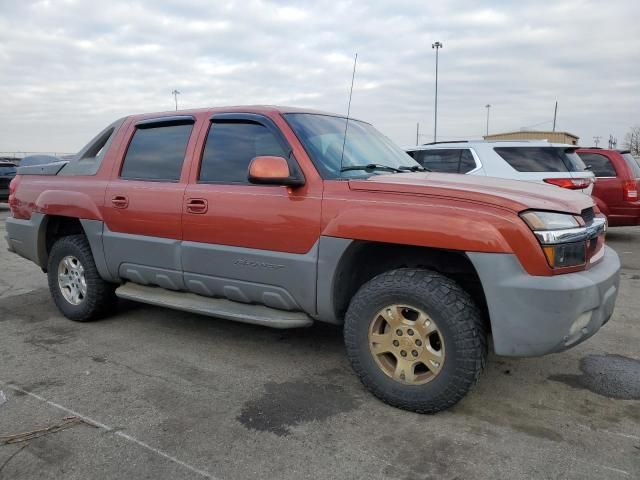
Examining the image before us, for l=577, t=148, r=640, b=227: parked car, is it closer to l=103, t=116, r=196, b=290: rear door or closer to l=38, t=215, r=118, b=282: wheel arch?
l=103, t=116, r=196, b=290: rear door

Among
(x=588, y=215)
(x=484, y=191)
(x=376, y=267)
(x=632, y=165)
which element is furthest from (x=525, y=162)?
(x=484, y=191)

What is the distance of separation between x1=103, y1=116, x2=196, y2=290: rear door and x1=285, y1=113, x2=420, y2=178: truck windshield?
94 cm

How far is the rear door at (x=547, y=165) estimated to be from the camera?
7.10 meters

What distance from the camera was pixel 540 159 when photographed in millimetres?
7301

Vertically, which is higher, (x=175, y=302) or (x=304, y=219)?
(x=304, y=219)

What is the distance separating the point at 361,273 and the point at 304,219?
54cm

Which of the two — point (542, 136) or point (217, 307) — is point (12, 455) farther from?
point (542, 136)

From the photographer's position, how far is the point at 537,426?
2.89 m

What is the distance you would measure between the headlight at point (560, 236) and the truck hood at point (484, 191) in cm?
5

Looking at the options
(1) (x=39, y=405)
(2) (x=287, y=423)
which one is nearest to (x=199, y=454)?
(2) (x=287, y=423)

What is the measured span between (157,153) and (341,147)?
1537 millimetres

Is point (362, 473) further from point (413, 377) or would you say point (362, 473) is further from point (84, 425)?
point (84, 425)

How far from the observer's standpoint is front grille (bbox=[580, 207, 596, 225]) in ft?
10.3

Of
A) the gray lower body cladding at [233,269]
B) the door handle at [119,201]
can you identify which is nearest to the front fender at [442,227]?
the gray lower body cladding at [233,269]
